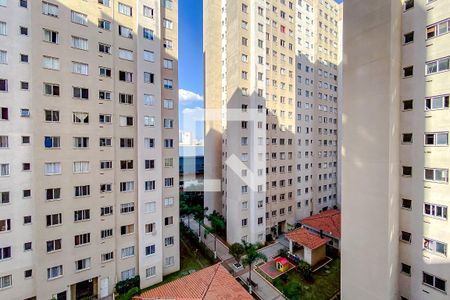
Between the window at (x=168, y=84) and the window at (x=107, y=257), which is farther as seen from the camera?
the window at (x=168, y=84)

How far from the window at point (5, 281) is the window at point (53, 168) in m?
8.73

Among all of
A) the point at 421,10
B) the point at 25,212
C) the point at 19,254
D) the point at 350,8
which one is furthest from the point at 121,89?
the point at 421,10

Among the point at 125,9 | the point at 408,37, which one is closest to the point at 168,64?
the point at 125,9

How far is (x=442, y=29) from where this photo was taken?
13070 millimetres

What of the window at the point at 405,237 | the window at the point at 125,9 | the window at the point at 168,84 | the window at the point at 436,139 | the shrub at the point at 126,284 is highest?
the window at the point at 125,9

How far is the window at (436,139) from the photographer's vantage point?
1299 centimetres

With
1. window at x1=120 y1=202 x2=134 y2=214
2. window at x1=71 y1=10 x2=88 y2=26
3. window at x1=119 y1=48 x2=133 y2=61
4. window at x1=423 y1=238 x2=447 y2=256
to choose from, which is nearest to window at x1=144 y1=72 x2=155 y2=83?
window at x1=119 y1=48 x2=133 y2=61

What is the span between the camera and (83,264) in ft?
65.6

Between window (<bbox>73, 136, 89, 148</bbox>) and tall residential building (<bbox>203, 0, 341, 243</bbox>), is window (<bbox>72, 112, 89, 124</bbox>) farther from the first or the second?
tall residential building (<bbox>203, 0, 341, 243</bbox>)

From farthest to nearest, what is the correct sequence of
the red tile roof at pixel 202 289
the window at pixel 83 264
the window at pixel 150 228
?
the window at pixel 150 228, the window at pixel 83 264, the red tile roof at pixel 202 289

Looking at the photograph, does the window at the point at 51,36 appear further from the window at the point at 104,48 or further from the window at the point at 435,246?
the window at the point at 435,246

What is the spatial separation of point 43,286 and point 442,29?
35662mm

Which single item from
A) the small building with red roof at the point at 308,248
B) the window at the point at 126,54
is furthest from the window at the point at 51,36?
the small building with red roof at the point at 308,248

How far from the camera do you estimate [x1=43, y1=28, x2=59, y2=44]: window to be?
1816 centimetres
